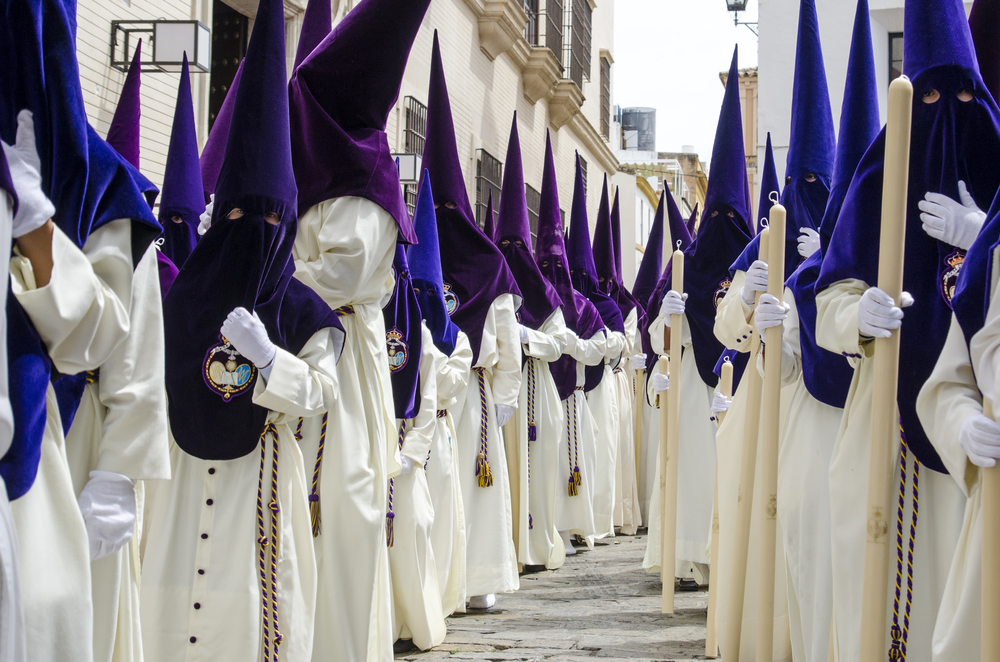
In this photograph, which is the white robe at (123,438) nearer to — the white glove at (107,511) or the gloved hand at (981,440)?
the white glove at (107,511)

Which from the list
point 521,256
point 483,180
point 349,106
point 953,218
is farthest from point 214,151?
point 483,180

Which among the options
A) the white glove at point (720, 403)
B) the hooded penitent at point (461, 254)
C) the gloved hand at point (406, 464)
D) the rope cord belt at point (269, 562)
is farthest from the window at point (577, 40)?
the rope cord belt at point (269, 562)

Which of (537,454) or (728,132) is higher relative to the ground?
(728,132)

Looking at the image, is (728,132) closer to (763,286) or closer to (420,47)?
(763,286)

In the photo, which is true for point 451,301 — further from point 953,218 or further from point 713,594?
point 953,218

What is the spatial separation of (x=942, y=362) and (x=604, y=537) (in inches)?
304

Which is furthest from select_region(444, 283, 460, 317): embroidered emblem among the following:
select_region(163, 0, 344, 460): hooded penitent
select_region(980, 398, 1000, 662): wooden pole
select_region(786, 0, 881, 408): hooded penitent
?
select_region(980, 398, 1000, 662): wooden pole

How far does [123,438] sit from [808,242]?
134 inches

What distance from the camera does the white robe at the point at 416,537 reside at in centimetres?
532

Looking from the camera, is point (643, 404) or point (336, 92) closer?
point (336, 92)

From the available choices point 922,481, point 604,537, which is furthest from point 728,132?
point 604,537

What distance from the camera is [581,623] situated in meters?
6.20

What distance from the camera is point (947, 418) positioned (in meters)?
3.08

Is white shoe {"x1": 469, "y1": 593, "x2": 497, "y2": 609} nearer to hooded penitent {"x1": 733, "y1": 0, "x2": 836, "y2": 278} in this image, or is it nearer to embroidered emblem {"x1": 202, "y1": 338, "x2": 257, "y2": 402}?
hooded penitent {"x1": 733, "y1": 0, "x2": 836, "y2": 278}
